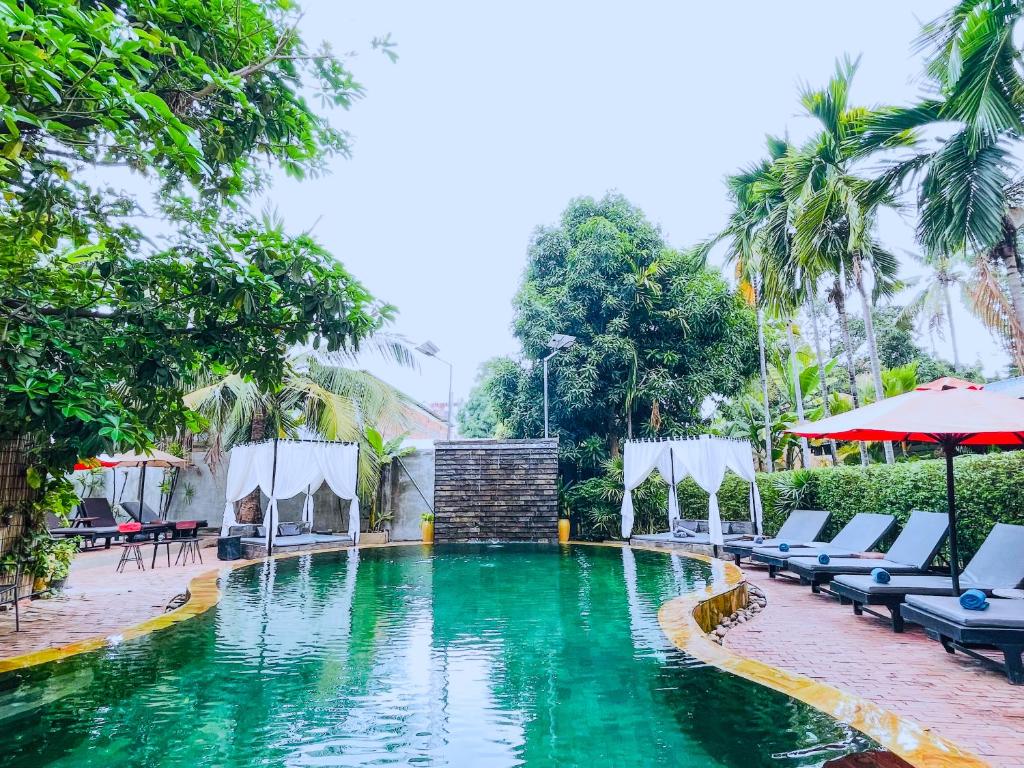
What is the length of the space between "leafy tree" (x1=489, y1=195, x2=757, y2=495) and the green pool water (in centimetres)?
1034

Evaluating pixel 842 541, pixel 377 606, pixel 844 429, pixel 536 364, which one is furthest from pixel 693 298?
pixel 377 606

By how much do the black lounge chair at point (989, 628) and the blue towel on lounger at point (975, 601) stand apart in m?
0.03

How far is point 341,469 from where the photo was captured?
1358cm

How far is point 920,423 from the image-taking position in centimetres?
514

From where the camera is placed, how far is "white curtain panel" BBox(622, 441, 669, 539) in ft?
44.2

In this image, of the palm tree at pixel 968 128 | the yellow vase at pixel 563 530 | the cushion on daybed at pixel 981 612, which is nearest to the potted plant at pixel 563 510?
the yellow vase at pixel 563 530

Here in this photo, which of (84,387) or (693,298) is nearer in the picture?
(84,387)

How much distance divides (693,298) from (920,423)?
12.1 m

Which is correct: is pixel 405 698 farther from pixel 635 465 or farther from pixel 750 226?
pixel 750 226

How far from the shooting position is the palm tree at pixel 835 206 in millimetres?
10328

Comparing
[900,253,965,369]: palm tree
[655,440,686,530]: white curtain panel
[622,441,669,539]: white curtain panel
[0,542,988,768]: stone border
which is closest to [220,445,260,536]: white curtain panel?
[0,542,988,768]: stone border

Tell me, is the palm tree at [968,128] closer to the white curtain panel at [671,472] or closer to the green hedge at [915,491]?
the green hedge at [915,491]

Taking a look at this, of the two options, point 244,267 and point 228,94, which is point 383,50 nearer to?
point 228,94

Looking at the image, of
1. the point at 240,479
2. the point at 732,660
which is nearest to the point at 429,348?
the point at 240,479
